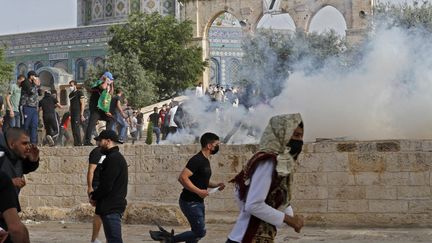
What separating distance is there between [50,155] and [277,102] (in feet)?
13.7

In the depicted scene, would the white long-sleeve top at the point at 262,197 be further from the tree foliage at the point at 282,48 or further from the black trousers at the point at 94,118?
the tree foliage at the point at 282,48

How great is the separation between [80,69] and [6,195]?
53.7 metres

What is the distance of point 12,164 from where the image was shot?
17.7ft

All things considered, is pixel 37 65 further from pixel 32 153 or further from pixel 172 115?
pixel 32 153

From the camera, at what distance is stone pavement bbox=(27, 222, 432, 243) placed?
400 inches

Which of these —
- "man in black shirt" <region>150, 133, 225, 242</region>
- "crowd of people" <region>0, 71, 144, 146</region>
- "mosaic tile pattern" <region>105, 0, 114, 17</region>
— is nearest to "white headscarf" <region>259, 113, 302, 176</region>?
"man in black shirt" <region>150, 133, 225, 242</region>

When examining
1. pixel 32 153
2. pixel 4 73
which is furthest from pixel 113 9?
pixel 32 153

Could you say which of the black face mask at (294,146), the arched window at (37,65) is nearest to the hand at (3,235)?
the black face mask at (294,146)

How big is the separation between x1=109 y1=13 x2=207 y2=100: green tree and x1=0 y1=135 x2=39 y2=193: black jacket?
113ft

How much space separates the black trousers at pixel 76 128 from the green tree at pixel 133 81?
915 inches

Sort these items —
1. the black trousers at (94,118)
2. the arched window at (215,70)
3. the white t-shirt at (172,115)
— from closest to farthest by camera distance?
1. the black trousers at (94,118)
2. the white t-shirt at (172,115)
3. the arched window at (215,70)

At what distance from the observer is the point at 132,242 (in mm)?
10469

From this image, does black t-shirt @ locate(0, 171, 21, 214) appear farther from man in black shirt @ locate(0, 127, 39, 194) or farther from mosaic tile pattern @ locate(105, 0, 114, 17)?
mosaic tile pattern @ locate(105, 0, 114, 17)

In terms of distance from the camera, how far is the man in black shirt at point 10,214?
4309 millimetres
